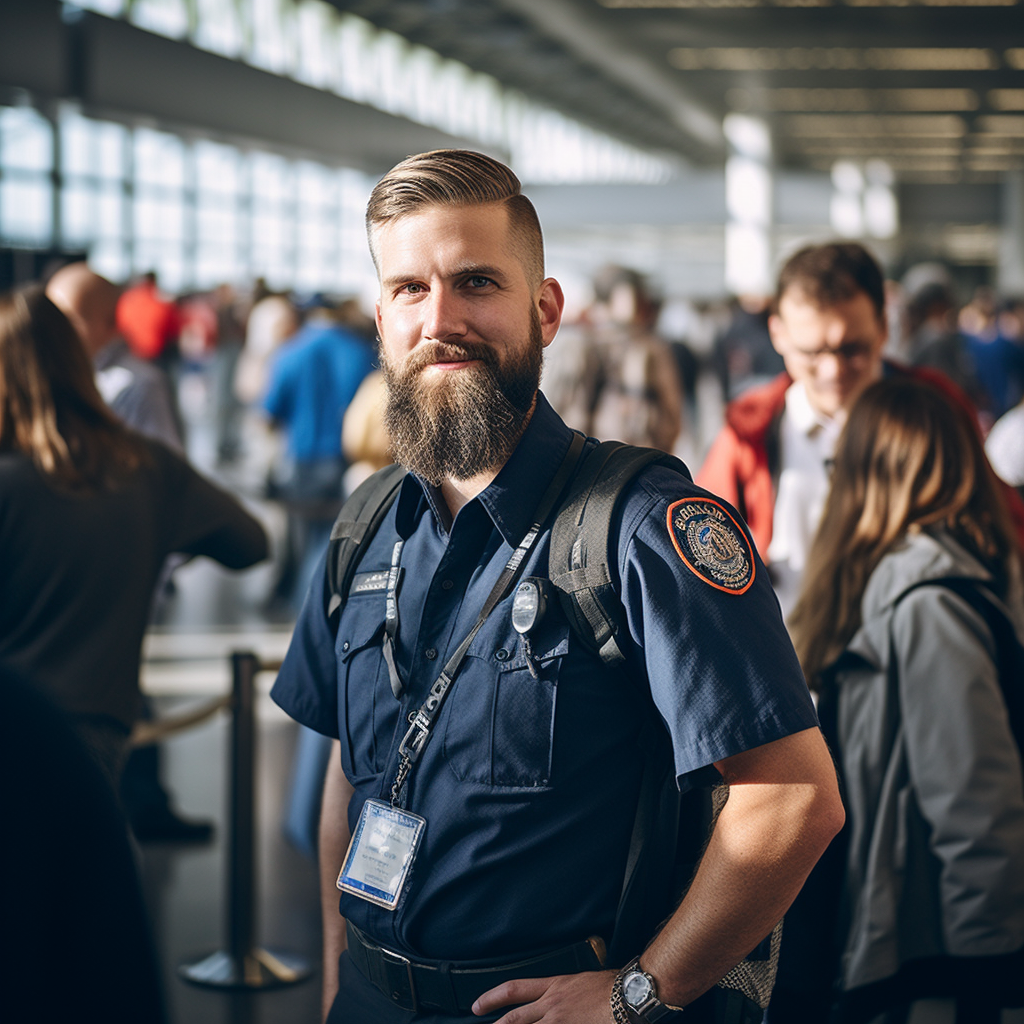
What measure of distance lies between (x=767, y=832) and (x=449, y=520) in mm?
616

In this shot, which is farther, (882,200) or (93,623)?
(882,200)

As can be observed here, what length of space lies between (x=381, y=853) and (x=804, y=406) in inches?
78.5

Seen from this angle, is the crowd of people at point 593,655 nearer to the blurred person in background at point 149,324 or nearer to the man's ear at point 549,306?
the man's ear at point 549,306

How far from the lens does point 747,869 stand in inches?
56.2

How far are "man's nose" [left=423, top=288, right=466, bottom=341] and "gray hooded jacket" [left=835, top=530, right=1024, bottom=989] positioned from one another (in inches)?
47.7

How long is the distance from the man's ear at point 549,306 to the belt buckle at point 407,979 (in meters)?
0.85

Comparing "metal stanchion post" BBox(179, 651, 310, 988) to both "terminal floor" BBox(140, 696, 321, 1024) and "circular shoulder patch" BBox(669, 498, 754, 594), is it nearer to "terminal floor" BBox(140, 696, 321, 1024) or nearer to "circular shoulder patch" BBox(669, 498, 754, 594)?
"terminal floor" BBox(140, 696, 321, 1024)

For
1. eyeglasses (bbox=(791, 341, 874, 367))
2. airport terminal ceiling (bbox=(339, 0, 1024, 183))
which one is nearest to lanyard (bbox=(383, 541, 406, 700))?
eyeglasses (bbox=(791, 341, 874, 367))

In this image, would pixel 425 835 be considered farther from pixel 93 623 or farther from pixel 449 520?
pixel 93 623

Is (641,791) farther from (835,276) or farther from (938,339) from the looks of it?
(938,339)

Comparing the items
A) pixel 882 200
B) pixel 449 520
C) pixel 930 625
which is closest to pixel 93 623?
pixel 449 520

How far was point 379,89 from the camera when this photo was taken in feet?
77.9

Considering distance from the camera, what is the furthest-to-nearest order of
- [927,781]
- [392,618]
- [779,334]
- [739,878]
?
[779,334] < [927,781] < [392,618] < [739,878]

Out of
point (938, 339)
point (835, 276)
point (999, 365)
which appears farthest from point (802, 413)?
point (999, 365)
